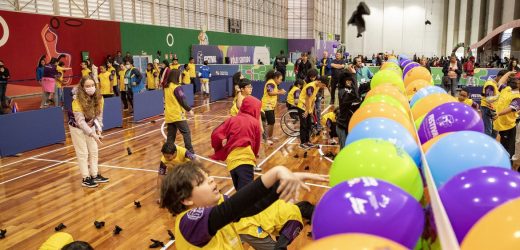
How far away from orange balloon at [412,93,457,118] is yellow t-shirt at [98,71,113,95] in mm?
10885

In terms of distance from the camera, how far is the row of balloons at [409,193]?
1429mm

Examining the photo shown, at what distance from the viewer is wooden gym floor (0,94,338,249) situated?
474 cm

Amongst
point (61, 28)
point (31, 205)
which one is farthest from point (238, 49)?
point (31, 205)

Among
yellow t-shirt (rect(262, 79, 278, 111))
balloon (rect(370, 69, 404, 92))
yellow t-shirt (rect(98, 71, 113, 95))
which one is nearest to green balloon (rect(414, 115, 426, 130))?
balloon (rect(370, 69, 404, 92))

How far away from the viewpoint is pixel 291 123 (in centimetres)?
1045

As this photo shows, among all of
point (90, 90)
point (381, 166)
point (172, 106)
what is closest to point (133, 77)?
point (172, 106)

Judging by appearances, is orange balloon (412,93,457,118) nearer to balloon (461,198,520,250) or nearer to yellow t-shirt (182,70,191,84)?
balloon (461,198,520,250)

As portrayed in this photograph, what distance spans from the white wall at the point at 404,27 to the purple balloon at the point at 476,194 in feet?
142

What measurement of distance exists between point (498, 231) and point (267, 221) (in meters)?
1.81

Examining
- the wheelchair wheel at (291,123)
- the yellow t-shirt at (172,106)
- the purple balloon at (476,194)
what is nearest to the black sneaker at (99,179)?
the yellow t-shirt at (172,106)

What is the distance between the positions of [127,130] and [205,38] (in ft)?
50.0

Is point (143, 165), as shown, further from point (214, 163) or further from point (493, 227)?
point (493, 227)

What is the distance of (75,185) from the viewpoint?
648 centimetres

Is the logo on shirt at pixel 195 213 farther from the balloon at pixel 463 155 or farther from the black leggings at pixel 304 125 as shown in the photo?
the black leggings at pixel 304 125
